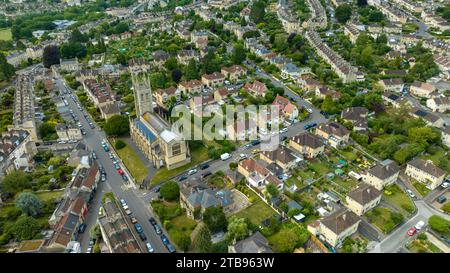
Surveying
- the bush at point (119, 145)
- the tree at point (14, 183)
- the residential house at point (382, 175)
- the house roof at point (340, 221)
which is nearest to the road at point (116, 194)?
the bush at point (119, 145)

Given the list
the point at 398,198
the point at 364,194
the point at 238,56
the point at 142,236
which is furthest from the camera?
the point at 238,56

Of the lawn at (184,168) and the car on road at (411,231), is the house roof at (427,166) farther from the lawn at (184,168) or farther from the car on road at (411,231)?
the lawn at (184,168)

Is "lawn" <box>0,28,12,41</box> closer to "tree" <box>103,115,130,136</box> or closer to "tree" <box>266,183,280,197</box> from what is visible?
"tree" <box>103,115,130,136</box>

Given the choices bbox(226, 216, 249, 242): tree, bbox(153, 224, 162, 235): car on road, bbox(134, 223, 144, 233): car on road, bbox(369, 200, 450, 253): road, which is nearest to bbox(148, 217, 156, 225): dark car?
bbox(153, 224, 162, 235): car on road

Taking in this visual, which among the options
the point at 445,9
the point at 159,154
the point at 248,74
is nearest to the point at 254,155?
the point at 159,154

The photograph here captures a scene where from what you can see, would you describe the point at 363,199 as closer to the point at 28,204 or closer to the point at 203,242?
the point at 203,242

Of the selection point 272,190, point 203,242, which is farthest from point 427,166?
point 203,242
